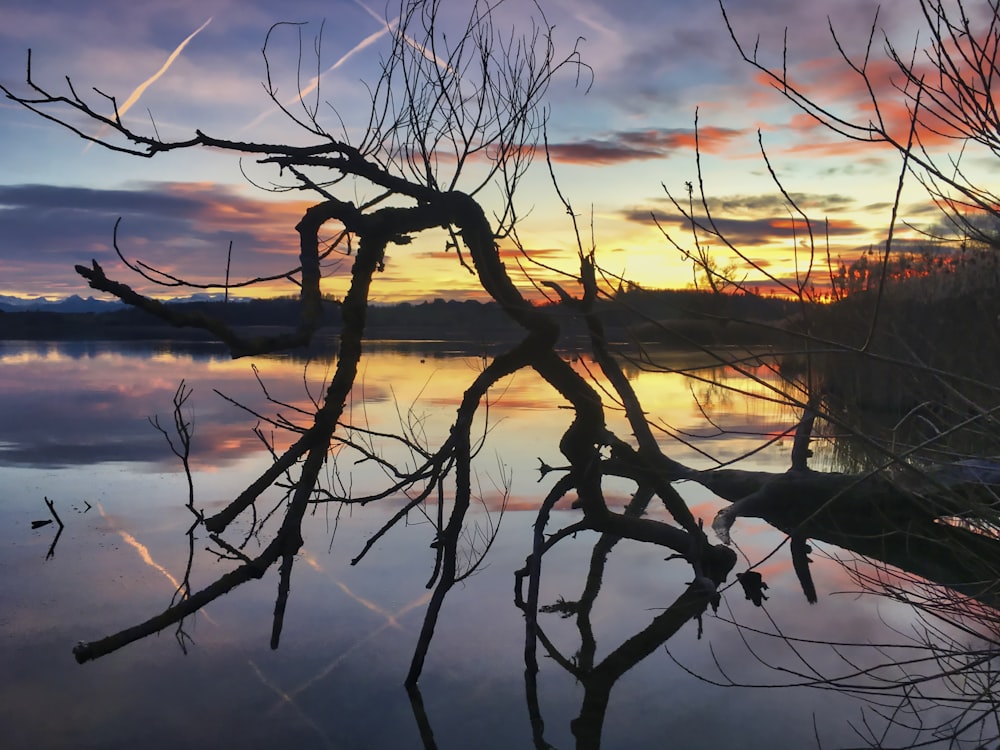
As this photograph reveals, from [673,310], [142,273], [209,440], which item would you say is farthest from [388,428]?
[673,310]

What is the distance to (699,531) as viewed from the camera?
24.1 ft

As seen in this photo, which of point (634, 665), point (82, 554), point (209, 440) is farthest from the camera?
point (209, 440)

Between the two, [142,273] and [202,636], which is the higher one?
[142,273]

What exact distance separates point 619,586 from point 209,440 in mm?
12755

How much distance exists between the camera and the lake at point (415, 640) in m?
5.48

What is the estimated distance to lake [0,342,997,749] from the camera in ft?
18.0

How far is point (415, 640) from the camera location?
6965 millimetres

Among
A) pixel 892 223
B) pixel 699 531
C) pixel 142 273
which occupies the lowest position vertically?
pixel 699 531

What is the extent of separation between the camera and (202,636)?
700 cm

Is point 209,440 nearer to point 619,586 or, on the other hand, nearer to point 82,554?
point 82,554

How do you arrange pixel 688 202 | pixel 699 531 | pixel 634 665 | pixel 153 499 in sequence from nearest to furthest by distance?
pixel 688 202 < pixel 634 665 < pixel 699 531 < pixel 153 499

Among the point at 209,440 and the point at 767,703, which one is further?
the point at 209,440

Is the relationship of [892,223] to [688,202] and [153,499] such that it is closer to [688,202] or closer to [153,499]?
[688,202]

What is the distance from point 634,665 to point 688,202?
462 cm
